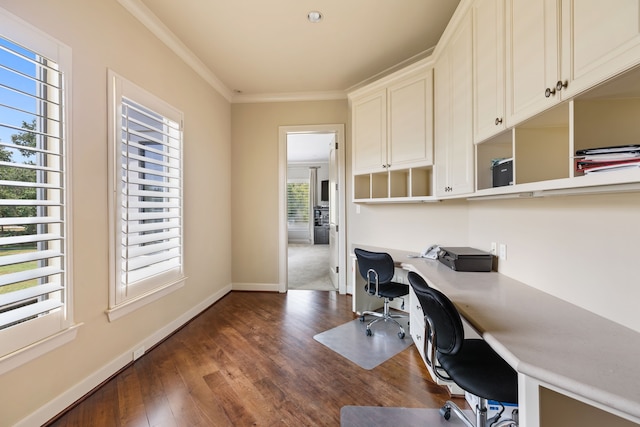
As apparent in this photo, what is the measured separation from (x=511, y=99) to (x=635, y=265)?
0.87 meters

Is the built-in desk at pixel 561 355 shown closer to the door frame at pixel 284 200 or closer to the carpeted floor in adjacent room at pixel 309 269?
the door frame at pixel 284 200

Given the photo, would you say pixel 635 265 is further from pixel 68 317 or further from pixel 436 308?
pixel 68 317

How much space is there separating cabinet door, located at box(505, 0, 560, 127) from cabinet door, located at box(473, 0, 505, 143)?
0.07m

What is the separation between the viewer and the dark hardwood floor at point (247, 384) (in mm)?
1586

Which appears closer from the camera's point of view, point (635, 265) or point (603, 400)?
point (603, 400)

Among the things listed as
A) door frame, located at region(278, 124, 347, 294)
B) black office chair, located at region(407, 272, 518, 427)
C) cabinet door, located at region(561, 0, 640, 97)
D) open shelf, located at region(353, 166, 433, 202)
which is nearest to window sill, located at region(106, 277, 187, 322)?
door frame, located at region(278, 124, 347, 294)

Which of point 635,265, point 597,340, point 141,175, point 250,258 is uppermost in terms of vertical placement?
point 141,175

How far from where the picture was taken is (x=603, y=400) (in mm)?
685

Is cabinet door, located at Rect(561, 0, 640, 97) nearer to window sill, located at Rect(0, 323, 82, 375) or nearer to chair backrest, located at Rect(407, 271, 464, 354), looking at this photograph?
chair backrest, located at Rect(407, 271, 464, 354)

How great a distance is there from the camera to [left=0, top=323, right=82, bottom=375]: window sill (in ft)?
4.28

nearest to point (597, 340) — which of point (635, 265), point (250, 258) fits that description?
point (635, 265)

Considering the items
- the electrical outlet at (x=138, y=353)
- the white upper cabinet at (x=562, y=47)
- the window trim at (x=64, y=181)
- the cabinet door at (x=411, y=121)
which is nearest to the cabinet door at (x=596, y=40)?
the white upper cabinet at (x=562, y=47)

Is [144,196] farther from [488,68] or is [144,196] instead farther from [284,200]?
[488,68]

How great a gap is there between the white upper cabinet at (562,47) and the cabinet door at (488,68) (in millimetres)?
64
